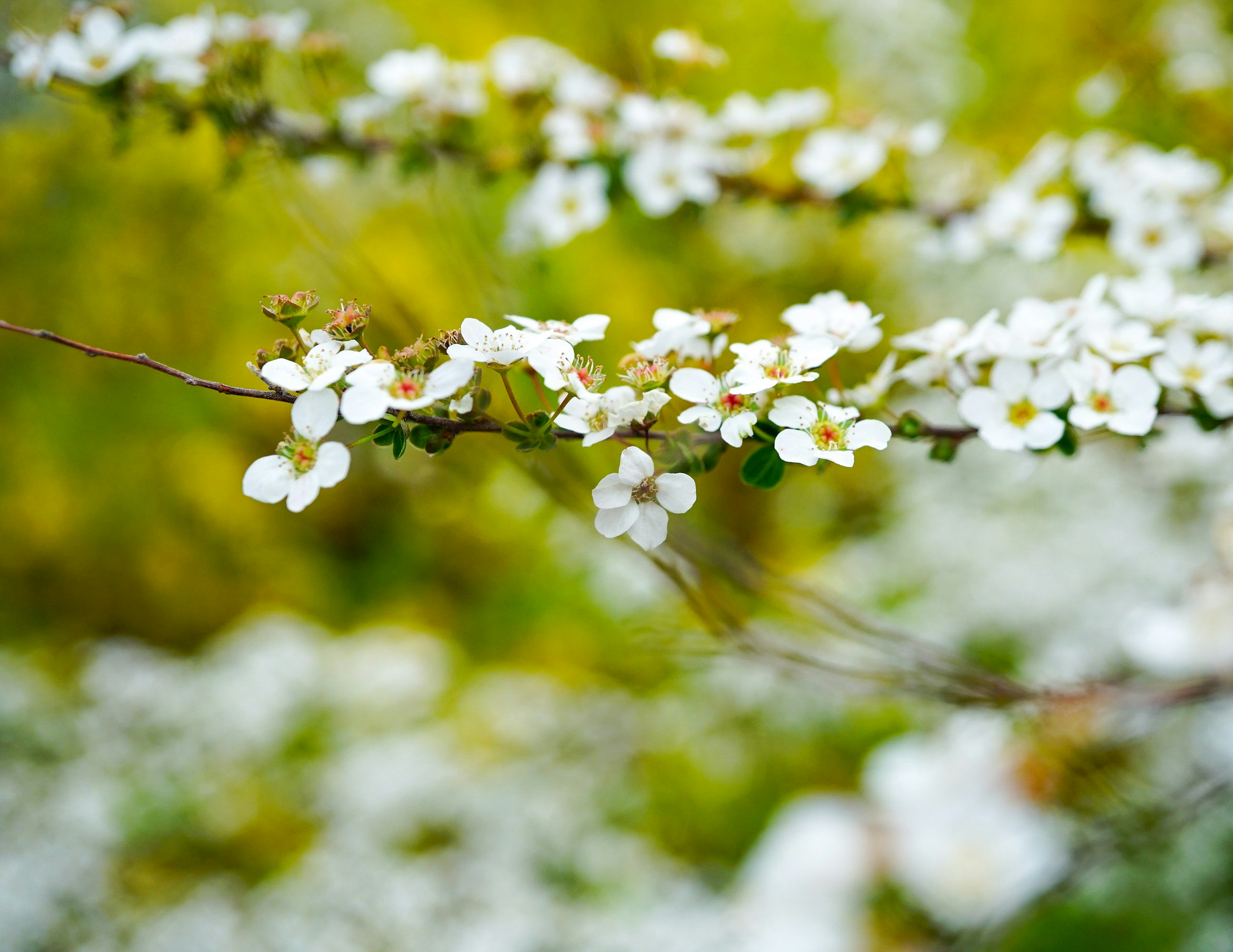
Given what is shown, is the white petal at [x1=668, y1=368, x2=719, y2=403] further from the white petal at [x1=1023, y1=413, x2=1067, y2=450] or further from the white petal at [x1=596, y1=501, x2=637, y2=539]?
the white petal at [x1=1023, y1=413, x2=1067, y2=450]

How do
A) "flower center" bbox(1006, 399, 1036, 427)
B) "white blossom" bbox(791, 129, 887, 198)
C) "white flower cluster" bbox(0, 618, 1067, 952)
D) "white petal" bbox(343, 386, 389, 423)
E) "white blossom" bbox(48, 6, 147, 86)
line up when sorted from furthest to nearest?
1. "white flower cluster" bbox(0, 618, 1067, 952)
2. "white blossom" bbox(791, 129, 887, 198)
3. "white blossom" bbox(48, 6, 147, 86)
4. "flower center" bbox(1006, 399, 1036, 427)
5. "white petal" bbox(343, 386, 389, 423)

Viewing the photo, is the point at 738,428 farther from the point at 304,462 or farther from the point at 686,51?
the point at 686,51

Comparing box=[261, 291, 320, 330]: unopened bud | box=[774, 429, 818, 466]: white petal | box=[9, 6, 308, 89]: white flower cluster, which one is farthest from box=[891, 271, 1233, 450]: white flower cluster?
box=[9, 6, 308, 89]: white flower cluster

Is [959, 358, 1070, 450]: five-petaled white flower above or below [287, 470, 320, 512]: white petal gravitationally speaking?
above

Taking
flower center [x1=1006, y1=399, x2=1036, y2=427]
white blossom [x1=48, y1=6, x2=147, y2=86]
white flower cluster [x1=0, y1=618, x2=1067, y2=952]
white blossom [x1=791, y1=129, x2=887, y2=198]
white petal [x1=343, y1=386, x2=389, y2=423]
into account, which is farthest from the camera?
white flower cluster [x1=0, y1=618, x2=1067, y2=952]

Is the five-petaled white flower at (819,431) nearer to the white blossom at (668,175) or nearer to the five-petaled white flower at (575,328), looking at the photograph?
the five-petaled white flower at (575,328)

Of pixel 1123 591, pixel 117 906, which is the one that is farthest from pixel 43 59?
pixel 1123 591
